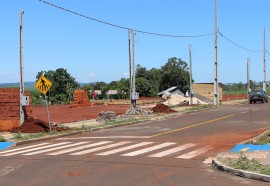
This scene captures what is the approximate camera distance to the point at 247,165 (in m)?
10.6

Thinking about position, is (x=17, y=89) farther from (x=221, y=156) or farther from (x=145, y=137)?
(x=221, y=156)

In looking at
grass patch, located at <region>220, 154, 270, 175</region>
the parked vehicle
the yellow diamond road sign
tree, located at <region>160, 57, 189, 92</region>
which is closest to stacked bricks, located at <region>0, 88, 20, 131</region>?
the yellow diamond road sign

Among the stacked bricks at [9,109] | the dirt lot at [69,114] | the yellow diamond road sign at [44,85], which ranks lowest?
the dirt lot at [69,114]

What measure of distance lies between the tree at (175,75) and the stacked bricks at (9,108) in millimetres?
81022

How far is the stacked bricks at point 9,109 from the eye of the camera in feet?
75.3

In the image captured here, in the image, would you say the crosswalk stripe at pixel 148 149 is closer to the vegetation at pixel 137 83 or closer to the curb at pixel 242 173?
the curb at pixel 242 173

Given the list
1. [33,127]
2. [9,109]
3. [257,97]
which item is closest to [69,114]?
[9,109]

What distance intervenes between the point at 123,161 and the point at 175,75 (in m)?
93.4

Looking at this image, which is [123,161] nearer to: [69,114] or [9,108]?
[9,108]

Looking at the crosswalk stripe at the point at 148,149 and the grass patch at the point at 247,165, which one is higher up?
the grass patch at the point at 247,165

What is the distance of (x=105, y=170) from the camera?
11.1 m

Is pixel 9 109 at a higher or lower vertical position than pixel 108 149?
higher

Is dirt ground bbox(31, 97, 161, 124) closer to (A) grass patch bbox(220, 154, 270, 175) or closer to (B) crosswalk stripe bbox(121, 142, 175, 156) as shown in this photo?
(B) crosswalk stripe bbox(121, 142, 175, 156)

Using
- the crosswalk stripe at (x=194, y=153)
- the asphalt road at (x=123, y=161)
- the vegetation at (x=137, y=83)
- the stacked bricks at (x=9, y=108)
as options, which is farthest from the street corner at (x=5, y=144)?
the vegetation at (x=137, y=83)
